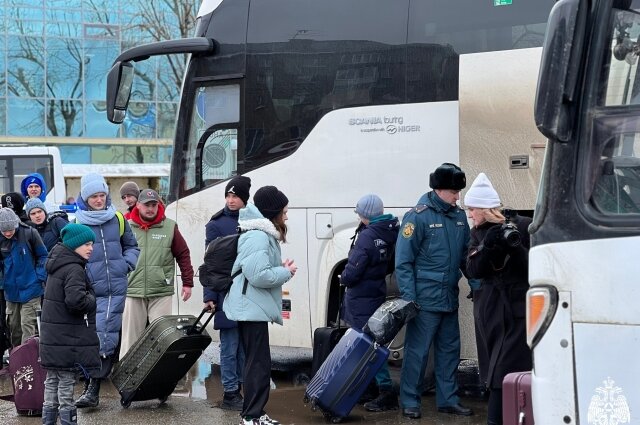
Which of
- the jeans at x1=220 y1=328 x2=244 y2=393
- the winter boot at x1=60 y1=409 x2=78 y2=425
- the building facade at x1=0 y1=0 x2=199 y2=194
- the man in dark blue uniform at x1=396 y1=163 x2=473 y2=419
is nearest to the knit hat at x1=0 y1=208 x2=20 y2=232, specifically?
the jeans at x1=220 y1=328 x2=244 y2=393

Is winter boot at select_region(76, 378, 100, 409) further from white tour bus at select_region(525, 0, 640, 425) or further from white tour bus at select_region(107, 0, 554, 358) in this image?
white tour bus at select_region(525, 0, 640, 425)

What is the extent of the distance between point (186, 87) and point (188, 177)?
90 centimetres

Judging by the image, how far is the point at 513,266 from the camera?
263 inches

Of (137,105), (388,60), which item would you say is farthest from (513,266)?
(137,105)

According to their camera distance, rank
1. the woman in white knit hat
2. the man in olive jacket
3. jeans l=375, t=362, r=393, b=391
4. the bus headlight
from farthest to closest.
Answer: the man in olive jacket < jeans l=375, t=362, r=393, b=391 < the woman in white knit hat < the bus headlight

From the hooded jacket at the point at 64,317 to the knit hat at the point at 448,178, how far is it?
2.68 metres

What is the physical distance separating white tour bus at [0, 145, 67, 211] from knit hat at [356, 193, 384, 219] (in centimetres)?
2189

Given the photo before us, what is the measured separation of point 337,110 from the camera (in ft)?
31.9

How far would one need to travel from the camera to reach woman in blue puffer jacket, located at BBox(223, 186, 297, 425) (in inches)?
300

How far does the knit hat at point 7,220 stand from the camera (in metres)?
10.4

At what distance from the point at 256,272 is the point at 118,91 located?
406 centimetres

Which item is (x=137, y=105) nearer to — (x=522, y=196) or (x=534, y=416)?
(x=522, y=196)

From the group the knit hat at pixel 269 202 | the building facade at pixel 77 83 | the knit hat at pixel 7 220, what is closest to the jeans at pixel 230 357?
the knit hat at pixel 269 202

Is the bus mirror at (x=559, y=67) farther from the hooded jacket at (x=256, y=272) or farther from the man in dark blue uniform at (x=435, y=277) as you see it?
the man in dark blue uniform at (x=435, y=277)
